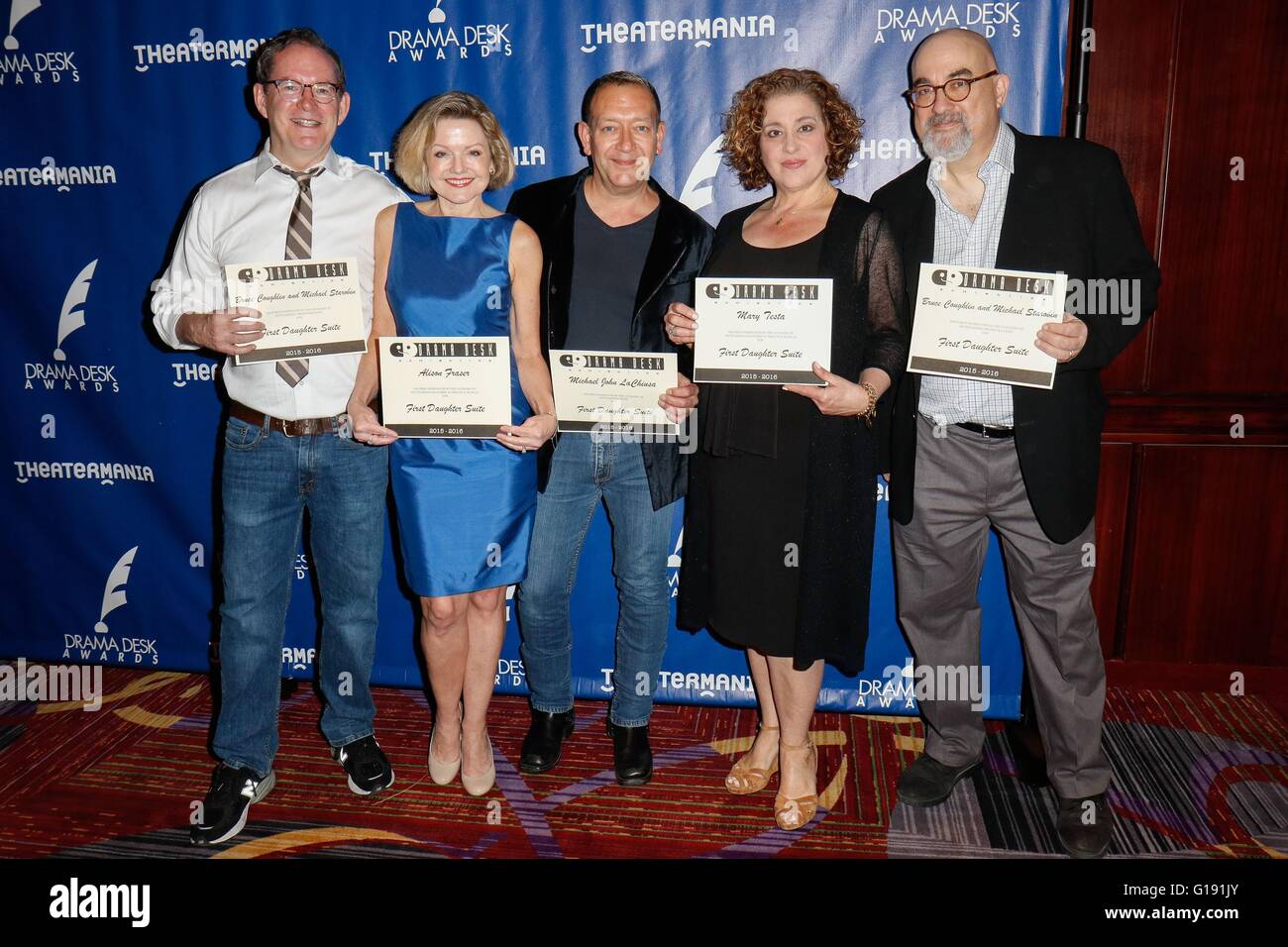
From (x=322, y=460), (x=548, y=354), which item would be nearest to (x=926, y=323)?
(x=548, y=354)

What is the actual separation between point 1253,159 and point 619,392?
8.19ft

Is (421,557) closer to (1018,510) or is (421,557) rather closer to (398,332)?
(398,332)

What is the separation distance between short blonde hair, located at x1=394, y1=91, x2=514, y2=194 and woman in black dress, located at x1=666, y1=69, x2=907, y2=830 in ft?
2.02

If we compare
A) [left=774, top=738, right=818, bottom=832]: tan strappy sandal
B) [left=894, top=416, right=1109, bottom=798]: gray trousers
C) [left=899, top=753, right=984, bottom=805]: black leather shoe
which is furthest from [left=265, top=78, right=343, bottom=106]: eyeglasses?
[left=899, top=753, right=984, bottom=805]: black leather shoe

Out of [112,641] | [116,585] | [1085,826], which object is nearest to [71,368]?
[116,585]

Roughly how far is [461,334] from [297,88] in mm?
786

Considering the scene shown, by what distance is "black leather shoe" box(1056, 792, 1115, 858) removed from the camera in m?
2.45

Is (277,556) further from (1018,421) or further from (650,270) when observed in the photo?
(1018,421)

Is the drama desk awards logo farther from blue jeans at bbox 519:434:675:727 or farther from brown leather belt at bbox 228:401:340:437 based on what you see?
blue jeans at bbox 519:434:675:727

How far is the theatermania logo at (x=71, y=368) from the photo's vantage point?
3.40 m

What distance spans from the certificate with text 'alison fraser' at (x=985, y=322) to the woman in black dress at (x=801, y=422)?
0.29ft

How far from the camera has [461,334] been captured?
2355mm

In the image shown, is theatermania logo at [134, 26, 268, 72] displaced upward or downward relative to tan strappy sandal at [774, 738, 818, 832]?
upward

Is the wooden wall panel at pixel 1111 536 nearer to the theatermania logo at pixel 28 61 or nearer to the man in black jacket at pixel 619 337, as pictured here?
the man in black jacket at pixel 619 337
